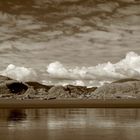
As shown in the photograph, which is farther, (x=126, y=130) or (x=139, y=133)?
(x=126, y=130)

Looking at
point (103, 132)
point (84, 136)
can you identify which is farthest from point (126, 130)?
point (84, 136)

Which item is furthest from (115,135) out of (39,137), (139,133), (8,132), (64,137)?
(8,132)

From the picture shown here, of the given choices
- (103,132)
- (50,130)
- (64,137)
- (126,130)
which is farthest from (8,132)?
(126,130)

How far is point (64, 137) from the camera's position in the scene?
4012cm

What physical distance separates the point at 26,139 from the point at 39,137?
1.92m

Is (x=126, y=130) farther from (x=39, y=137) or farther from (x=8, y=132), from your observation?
(x=8, y=132)

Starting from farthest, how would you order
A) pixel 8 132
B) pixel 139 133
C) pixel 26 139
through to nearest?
1. pixel 8 132
2. pixel 139 133
3. pixel 26 139

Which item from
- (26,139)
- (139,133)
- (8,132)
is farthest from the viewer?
(8,132)

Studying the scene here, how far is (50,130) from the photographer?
46625 millimetres

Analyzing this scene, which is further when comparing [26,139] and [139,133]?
[139,133]

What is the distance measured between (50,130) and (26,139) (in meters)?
7.72

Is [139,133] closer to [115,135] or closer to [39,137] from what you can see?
[115,135]

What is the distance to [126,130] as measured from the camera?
148 feet

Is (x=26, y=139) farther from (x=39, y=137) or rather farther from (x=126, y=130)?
(x=126, y=130)
